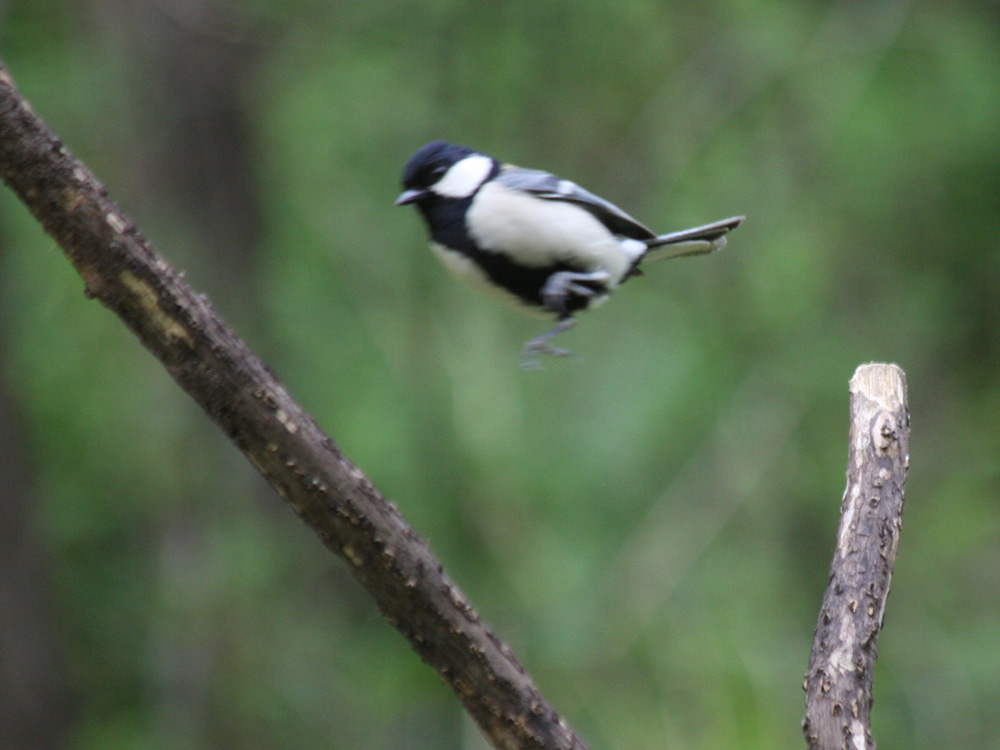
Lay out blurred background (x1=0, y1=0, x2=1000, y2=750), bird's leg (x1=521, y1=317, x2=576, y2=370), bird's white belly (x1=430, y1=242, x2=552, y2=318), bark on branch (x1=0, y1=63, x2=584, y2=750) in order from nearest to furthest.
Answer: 1. bark on branch (x1=0, y1=63, x2=584, y2=750)
2. bird's leg (x1=521, y1=317, x2=576, y2=370)
3. bird's white belly (x1=430, y1=242, x2=552, y2=318)
4. blurred background (x1=0, y1=0, x2=1000, y2=750)

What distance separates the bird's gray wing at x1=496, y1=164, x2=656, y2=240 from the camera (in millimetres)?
1454

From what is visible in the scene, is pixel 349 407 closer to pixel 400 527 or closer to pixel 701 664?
pixel 701 664

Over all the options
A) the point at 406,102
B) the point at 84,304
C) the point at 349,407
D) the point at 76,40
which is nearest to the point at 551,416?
the point at 349,407

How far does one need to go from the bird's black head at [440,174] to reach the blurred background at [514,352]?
2.02m

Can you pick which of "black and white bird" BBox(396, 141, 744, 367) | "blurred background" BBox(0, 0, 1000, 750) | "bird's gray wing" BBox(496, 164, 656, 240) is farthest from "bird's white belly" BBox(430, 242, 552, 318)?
"blurred background" BBox(0, 0, 1000, 750)

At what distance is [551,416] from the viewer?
3.69 m

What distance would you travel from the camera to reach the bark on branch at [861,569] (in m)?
1.21

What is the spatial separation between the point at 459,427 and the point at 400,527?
2.26 meters

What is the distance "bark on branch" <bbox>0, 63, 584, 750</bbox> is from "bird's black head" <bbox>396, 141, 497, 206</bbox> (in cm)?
41

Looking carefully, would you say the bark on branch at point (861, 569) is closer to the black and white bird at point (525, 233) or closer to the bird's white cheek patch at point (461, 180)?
the black and white bird at point (525, 233)

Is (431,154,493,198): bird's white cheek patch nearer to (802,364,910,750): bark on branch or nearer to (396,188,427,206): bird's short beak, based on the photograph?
(396,188,427,206): bird's short beak

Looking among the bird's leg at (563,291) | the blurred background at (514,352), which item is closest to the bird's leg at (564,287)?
the bird's leg at (563,291)

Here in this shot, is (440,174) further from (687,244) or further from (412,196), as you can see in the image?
(687,244)

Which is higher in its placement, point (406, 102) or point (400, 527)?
point (406, 102)
